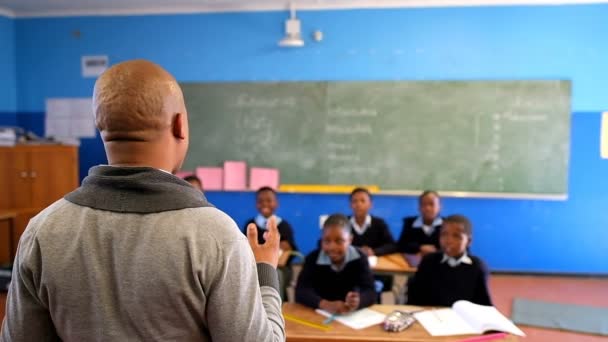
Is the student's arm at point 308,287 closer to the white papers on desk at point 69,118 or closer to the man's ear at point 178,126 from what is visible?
the man's ear at point 178,126

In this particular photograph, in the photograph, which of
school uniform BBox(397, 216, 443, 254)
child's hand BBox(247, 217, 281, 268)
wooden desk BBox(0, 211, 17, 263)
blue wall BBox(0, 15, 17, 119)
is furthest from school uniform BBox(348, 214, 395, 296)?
blue wall BBox(0, 15, 17, 119)

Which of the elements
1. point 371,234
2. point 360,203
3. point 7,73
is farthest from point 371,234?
point 7,73

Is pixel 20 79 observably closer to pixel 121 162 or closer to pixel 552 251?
pixel 121 162

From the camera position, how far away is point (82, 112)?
5.12 metres

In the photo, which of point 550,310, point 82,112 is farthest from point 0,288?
point 550,310

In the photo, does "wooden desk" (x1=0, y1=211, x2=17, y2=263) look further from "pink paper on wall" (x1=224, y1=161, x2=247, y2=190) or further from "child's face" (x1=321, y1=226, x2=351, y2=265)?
"child's face" (x1=321, y1=226, x2=351, y2=265)

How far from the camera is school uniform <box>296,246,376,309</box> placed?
8.17ft

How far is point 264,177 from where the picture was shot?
4.87 m

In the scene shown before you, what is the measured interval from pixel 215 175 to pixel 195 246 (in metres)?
4.31

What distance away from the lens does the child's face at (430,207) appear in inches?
147

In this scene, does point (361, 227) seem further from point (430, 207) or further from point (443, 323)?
point (443, 323)

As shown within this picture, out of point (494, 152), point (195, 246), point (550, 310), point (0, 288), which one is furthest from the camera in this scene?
point (494, 152)

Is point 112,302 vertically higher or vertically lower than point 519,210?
higher

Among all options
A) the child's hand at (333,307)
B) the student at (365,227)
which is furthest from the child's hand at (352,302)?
the student at (365,227)
